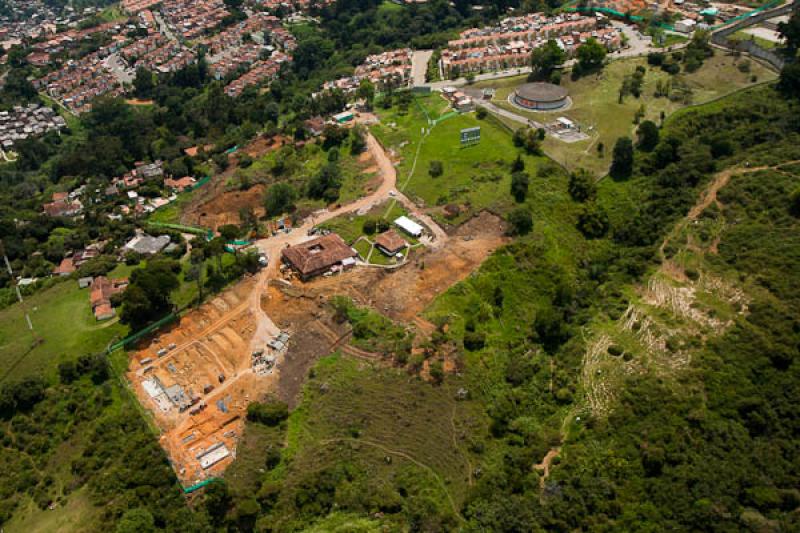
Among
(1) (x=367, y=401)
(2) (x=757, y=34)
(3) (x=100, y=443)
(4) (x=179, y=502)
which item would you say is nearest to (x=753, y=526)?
(1) (x=367, y=401)

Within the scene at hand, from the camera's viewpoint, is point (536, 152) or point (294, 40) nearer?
point (536, 152)

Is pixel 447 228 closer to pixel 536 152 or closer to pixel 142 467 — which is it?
pixel 536 152

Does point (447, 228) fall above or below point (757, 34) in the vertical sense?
below

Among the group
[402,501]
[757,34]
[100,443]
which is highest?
[757,34]

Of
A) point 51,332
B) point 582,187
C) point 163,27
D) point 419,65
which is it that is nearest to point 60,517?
point 51,332

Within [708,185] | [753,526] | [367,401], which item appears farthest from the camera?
[708,185]

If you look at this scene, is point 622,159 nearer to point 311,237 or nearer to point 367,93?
point 311,237

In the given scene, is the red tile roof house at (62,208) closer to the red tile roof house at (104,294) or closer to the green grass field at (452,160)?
the red tile roof house at (104,294)
